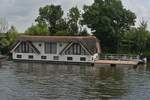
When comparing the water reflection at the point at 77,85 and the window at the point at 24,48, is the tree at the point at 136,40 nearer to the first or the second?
the window at the point at 24,48

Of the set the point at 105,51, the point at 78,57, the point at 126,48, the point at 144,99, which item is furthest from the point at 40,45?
the point at 144,99

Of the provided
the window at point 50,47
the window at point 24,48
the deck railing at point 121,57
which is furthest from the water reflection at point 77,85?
the window at point 24,48

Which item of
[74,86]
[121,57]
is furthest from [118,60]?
[74,86]

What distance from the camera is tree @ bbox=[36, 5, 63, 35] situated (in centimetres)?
9569

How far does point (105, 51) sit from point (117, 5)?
31.4 feet

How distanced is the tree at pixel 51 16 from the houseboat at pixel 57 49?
2027cm

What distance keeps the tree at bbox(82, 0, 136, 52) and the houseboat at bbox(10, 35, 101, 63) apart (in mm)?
8045

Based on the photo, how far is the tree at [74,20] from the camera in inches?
3698

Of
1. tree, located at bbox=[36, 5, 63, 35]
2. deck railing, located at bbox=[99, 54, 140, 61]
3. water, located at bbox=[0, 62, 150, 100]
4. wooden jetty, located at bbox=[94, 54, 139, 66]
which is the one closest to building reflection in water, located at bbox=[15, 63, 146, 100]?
water, located at bbox=[0, 62, 150, 100]

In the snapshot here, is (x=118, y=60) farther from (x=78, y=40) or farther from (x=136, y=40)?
(x=136, y=40)

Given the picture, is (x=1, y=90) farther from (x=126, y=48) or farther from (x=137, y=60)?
(x=126, y=48)

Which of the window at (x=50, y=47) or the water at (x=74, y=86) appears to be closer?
the water at (x=74, y=86)

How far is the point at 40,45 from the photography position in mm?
76062

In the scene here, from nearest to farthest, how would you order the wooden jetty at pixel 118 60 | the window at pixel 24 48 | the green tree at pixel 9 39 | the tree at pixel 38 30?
the wooden jetty at pixel 118 60, the window at pixel 24 48, the green tree at pixel 9 39, the tree at pixel 38 30
